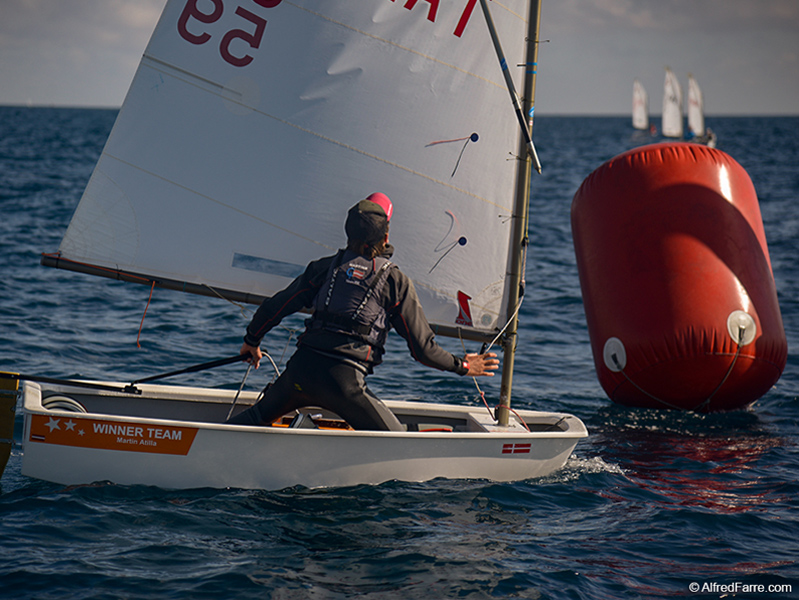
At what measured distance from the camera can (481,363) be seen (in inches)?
204

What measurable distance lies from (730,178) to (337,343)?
15.5ft

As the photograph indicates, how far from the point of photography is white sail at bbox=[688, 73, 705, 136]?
168ft

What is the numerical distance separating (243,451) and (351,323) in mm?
1100

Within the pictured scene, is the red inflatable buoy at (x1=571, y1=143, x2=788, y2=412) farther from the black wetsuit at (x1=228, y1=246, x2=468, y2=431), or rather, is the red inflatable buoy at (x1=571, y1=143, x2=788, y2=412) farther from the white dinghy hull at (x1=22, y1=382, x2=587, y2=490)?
the black wetsuit at (x1=228, y1=246, x2=468, y2=431)

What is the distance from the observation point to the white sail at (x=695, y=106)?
51094mm

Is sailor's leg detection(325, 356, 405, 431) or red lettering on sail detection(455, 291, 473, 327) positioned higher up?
red lettering on sail detection(455, 291, 473, 327)

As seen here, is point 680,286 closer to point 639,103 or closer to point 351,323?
point 351,323

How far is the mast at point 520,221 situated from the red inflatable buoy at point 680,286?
6.70 feet

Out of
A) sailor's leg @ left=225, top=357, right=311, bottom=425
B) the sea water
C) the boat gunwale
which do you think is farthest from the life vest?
the sea water

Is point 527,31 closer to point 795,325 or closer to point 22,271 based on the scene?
point 795,325

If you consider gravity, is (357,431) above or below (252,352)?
below

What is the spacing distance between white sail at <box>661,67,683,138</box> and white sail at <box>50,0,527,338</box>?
52785mm

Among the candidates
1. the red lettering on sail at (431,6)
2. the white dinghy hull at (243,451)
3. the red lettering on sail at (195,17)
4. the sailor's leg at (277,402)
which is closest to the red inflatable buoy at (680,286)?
the white dinghy hull at (243,451)

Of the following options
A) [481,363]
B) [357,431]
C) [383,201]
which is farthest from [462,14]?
[357,431]
